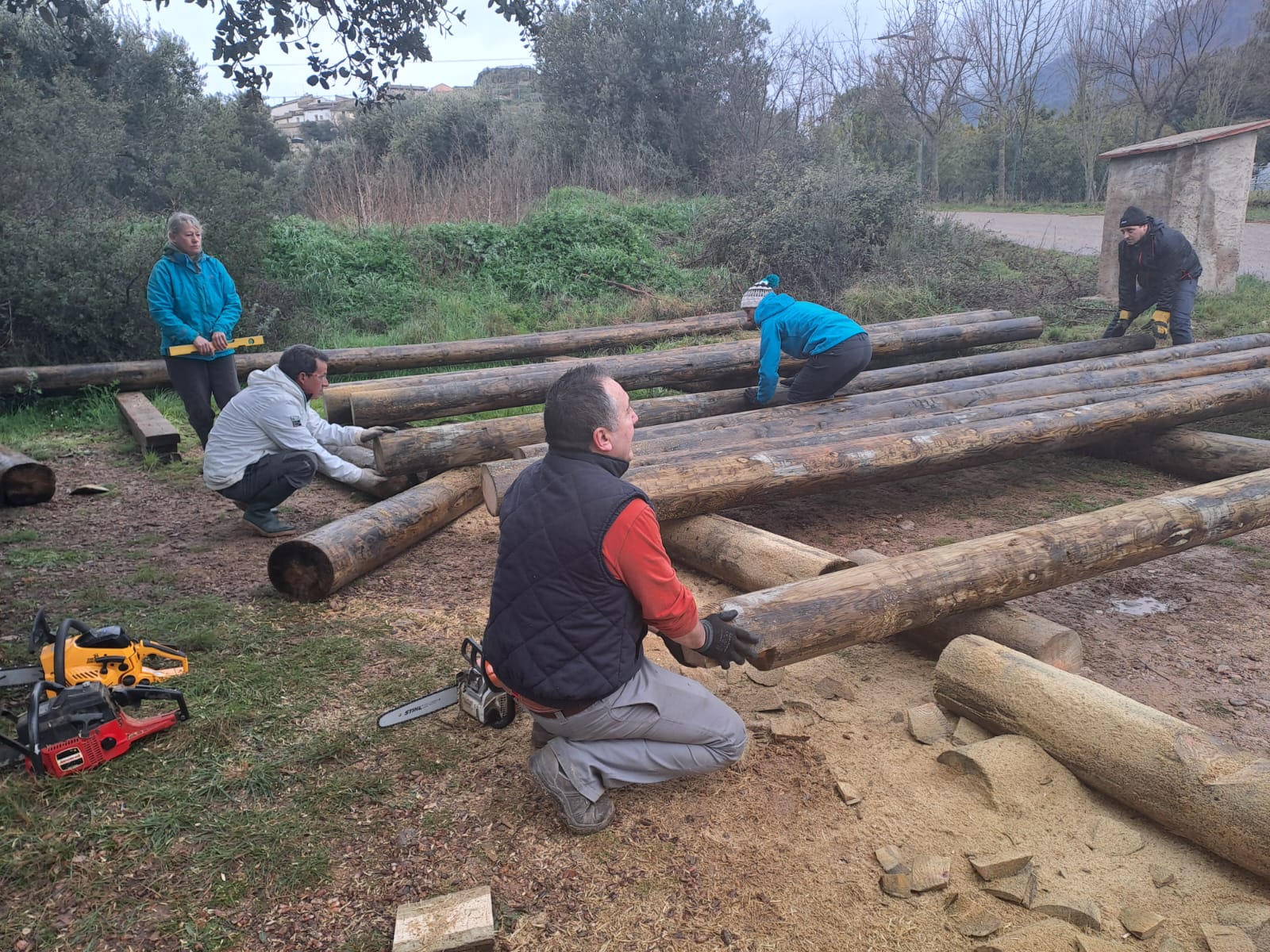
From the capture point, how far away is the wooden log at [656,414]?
608 cm

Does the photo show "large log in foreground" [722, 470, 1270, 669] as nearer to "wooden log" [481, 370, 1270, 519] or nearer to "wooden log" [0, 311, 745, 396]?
"wooden log" [481, 370, 1270, 519]

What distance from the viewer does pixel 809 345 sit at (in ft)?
23.4

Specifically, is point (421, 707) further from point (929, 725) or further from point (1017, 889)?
point (1017, 889)

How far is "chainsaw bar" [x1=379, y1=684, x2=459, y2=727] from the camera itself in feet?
11.3

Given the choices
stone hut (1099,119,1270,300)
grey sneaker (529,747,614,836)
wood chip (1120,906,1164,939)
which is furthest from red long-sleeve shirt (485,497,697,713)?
stone hut (1099,119,1270,300)

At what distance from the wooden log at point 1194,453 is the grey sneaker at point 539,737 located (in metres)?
5.81

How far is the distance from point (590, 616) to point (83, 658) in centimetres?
197

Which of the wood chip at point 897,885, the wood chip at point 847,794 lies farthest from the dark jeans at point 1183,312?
the wood chip at point 897,885

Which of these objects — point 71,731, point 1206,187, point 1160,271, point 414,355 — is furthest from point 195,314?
point 1206,187

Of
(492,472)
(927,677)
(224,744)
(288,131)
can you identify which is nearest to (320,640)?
(224,744)

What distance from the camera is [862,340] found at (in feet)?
23.4

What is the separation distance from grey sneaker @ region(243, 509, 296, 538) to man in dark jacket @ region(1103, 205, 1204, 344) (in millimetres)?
8497

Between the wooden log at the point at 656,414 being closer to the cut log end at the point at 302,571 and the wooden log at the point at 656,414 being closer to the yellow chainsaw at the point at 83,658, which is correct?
the cut log end at the point at 302,571

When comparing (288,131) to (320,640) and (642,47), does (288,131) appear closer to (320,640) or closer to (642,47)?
(642,47)
